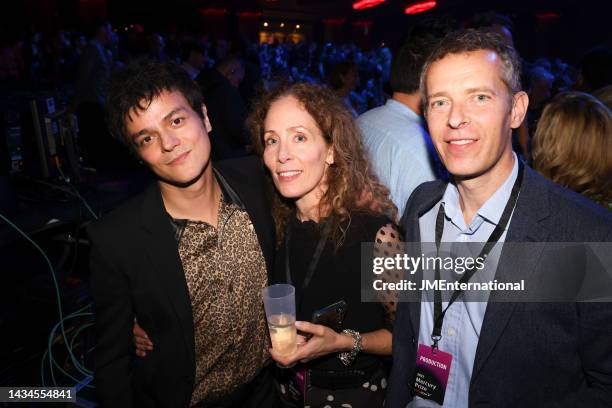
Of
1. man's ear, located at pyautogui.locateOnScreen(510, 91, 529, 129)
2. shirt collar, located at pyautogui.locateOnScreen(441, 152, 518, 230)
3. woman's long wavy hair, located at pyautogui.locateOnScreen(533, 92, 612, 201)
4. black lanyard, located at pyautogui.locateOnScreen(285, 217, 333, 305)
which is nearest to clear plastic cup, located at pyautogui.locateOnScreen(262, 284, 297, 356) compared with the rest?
black lanyard, located at pyautogui.locateOnScreen(285, 217, 333, 305)

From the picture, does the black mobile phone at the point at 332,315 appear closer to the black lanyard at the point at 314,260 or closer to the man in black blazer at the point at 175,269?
the black lanyard at the point at 314,260

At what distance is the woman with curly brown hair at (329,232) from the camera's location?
5.33 feet

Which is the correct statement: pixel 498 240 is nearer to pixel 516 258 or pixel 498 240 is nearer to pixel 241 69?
pixel 516 258

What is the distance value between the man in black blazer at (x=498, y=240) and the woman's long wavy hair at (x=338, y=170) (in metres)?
0.34

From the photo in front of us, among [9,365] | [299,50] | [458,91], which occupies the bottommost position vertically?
[9,365]

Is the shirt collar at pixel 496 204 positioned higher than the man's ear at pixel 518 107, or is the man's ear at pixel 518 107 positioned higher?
the man's ear at pixel 518 107

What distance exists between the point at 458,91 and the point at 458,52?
0.13 m

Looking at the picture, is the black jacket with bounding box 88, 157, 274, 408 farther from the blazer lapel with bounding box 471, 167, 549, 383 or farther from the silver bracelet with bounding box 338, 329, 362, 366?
the blazer lapel with bounding box 471, 167, 549, 383

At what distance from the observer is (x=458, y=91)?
129 cm

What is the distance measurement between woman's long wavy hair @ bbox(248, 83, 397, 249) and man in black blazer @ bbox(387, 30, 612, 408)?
0.34m

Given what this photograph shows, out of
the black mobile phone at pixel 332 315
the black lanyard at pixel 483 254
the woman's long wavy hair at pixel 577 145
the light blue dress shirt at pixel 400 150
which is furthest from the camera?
the light blue dress shirt at pixel 400 150

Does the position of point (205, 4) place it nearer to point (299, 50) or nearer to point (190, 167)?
point (299, 50)

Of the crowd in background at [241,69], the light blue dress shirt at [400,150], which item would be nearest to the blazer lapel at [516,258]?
the light blue dress shirt at [400,150]

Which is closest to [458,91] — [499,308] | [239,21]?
[499,308]
